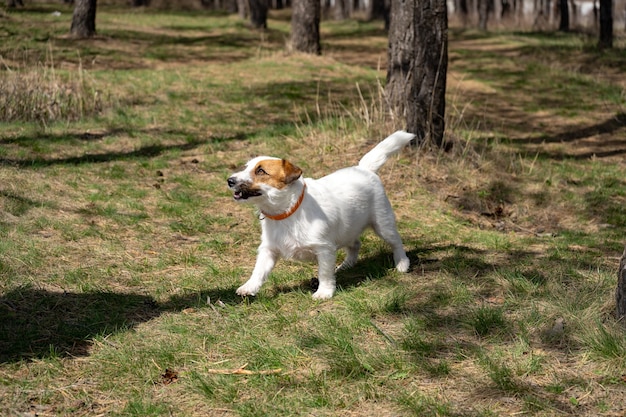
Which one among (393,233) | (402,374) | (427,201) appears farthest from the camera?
(427,201)

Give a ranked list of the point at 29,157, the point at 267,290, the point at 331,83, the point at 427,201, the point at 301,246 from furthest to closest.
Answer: the point at 331,83, the point at 29,157, the point at 427,201, the point at 267,290, the point at 301,246

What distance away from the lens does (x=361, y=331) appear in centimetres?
473

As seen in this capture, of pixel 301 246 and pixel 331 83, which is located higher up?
pixel 331 83

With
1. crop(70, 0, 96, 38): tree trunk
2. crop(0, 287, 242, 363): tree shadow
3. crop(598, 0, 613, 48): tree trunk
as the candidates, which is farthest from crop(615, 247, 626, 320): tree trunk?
crop(598, 0, 613, 48): tree trunk

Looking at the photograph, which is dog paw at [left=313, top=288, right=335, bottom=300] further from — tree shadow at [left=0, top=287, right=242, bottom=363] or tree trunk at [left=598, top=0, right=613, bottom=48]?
tree trunk at [left=598, top=0, right=613, bottom=48]

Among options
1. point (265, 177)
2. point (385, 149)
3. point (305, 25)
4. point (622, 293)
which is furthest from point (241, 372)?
point (305, 25)

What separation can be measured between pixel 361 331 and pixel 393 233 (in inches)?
53.7

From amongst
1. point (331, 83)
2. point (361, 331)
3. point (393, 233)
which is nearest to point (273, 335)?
point (361, 331)

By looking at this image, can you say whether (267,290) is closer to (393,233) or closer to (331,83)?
(393,233)

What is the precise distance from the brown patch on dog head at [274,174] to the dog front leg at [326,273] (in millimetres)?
570

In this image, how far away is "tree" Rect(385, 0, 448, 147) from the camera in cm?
898

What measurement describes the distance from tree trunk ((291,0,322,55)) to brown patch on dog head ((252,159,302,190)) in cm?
1332

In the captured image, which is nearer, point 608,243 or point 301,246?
point 301,246

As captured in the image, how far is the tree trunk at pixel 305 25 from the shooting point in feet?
58.5
